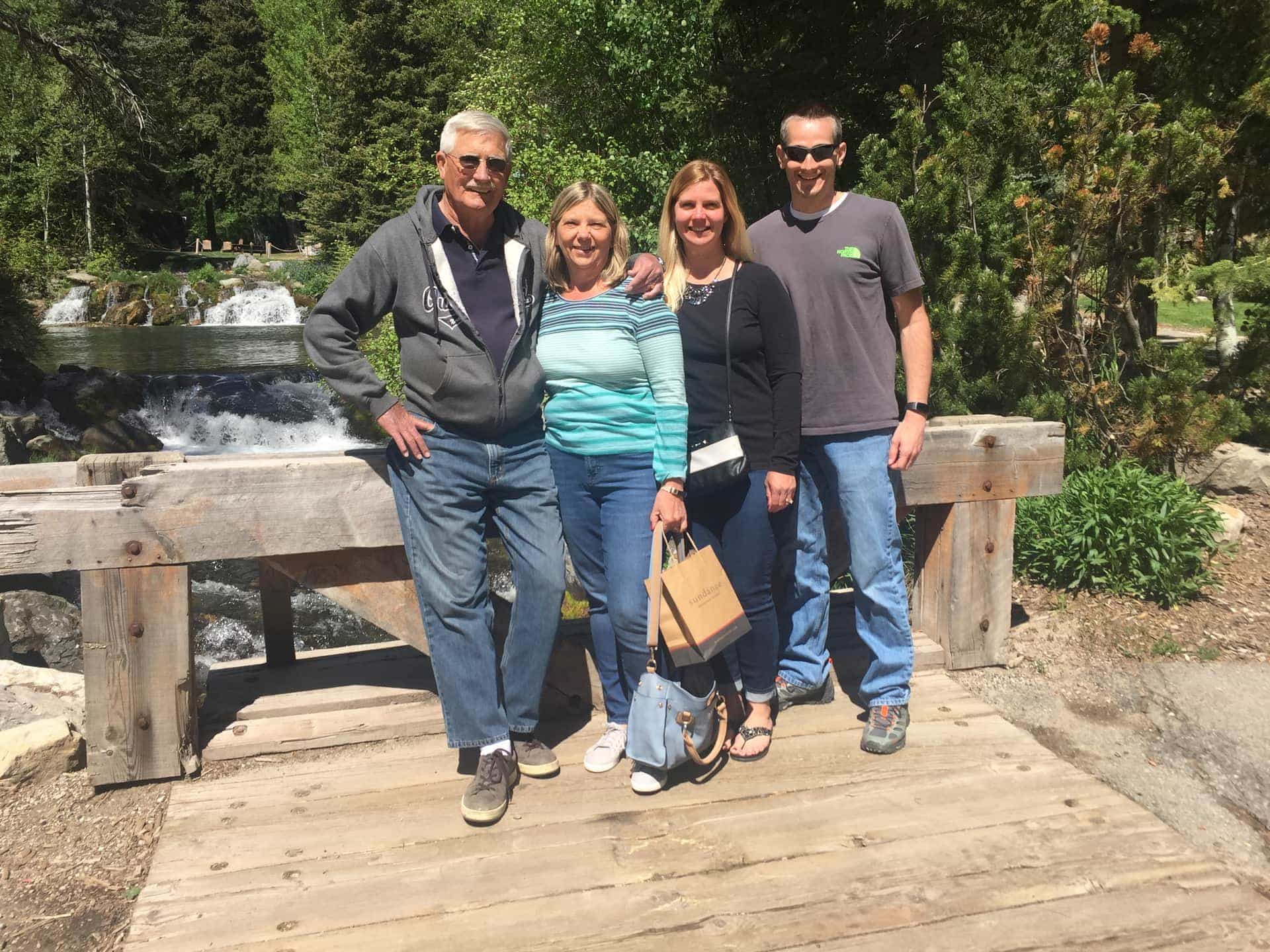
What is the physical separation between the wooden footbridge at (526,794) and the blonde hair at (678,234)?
1.20 m

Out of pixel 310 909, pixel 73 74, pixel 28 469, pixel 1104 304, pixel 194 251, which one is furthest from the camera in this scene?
pixel 194 251

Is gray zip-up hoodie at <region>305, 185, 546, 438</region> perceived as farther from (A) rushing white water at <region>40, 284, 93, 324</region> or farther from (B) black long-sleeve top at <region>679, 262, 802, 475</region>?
(A) rushing white water at <region>40, 284, 93, 324</region>

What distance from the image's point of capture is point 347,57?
28984mm

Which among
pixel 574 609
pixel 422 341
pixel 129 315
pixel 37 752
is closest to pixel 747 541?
pixel 422 341

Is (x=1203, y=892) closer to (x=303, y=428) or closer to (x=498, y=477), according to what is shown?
(x=498, y=477)

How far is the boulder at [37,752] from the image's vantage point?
345cm

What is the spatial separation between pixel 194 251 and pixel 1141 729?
46835 mm

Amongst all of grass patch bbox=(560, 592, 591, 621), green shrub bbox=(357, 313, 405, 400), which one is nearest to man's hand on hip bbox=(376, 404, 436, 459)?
grass patch bbox=(560, 592, 591, 621)

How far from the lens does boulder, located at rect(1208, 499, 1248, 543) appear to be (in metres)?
5.94

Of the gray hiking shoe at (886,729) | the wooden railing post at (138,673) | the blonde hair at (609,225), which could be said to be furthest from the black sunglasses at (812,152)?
the wooden railing post at (138,673)

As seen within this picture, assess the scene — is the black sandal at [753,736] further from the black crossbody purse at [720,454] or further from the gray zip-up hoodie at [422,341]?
the gray zip-up hoodie at [422,341]

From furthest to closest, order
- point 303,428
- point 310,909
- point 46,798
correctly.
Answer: point 303,428 → point 46,798 → point 310,909

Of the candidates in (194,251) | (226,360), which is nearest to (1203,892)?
(226,360)

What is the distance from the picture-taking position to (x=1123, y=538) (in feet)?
17.8
